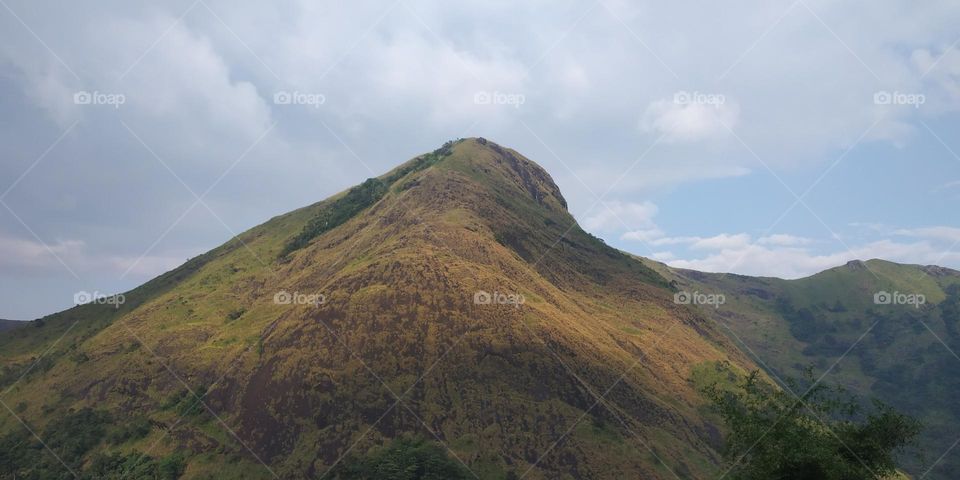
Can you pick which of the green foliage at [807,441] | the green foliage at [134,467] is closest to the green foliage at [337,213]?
the green foliage at [134,467]

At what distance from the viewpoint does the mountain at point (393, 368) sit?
157 feet

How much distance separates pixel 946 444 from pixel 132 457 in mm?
145002

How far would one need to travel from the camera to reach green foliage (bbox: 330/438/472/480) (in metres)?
42.2

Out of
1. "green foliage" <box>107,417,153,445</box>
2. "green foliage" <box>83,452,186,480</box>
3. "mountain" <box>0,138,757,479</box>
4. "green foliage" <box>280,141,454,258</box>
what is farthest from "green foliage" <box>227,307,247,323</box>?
"green foliage" <box>83,452,186,480</box>

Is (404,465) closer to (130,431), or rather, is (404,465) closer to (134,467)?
(134,467)

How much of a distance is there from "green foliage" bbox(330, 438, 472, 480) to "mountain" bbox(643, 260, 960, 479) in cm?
10101

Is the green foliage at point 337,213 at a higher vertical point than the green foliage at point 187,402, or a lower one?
higher

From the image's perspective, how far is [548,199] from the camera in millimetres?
122562

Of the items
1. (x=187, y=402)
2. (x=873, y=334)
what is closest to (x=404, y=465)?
(x=187, y=402)

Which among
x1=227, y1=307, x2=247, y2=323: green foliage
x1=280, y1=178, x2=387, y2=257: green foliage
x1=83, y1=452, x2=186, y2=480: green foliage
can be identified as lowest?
x1=83, y1=452, x2=186, y2=480: green foliage

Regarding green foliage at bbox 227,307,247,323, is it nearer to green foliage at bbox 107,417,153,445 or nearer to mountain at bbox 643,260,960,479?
green foliage at bbox 107,417,153,445

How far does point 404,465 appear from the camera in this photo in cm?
4278

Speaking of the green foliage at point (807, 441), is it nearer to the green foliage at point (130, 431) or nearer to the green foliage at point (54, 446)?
the green foliage at point (130, 431)

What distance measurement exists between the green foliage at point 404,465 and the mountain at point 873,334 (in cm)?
10101
